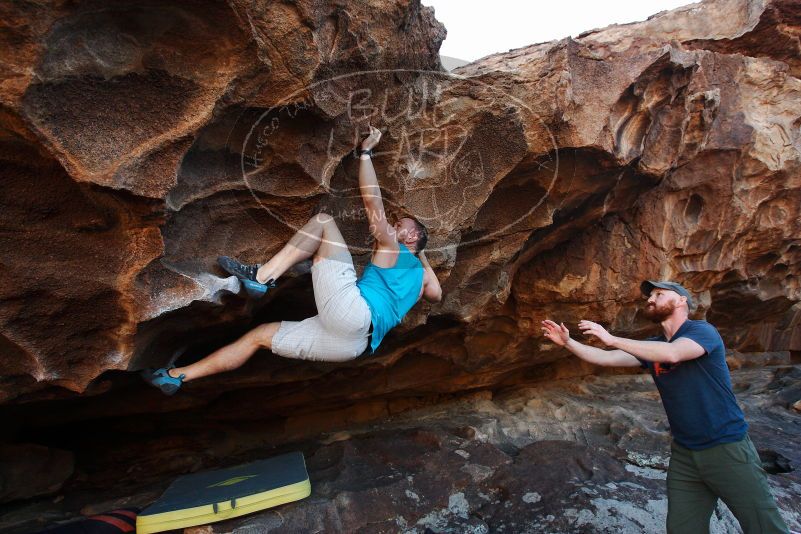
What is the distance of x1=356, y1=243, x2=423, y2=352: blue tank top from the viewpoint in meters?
2.86

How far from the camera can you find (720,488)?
8.42 feet

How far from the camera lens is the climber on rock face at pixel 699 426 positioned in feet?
8.10

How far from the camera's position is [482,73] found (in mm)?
3131

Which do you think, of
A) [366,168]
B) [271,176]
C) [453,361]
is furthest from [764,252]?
[271,176]

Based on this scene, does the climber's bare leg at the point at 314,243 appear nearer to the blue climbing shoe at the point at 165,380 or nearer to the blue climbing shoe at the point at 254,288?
the blue climbing shoe at the point at 254,288

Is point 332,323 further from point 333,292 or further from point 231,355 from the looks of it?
point 231,355

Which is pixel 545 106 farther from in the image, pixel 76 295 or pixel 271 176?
pixel 76 295

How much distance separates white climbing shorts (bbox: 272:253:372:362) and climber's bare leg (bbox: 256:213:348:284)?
0.05 m

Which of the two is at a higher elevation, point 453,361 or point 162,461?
point 453,361

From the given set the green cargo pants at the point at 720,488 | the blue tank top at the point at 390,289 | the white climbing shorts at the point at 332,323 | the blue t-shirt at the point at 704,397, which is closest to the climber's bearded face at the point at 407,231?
the blue tank top at the point at 390,289

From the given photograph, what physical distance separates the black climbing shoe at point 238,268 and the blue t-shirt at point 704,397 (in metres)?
2.20

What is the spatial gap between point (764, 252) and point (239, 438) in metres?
5.22

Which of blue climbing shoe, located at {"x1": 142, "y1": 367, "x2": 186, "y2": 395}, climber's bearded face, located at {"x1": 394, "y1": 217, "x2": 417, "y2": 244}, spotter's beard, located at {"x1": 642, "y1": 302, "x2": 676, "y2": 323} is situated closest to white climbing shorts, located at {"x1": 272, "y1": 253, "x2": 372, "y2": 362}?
climber's bearded face, located at {"x1": 394, "y1": 217, "x2": 417, "y2": 244}

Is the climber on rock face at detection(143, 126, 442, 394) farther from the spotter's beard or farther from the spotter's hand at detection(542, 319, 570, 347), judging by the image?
the spotter's beard
